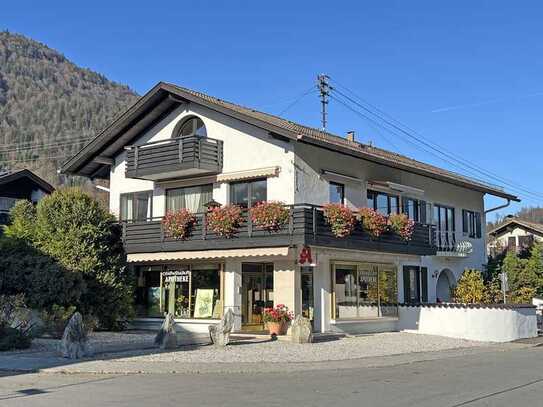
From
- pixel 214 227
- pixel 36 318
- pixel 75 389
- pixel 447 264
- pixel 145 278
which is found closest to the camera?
pixel 75 389

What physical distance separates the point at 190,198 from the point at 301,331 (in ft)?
26.3

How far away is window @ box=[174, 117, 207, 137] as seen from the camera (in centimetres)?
2694

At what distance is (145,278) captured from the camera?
28.1 metres

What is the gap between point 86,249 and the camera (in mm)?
24844

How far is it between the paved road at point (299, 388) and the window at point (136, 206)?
1446 centimetres

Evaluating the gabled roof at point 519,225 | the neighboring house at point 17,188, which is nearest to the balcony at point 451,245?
the gabled roof at point 519,225

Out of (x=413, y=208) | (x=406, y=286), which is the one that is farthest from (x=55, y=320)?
(x=413, y=208)

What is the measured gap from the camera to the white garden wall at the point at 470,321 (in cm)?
2611

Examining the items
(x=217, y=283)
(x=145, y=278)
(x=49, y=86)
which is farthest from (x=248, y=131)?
(x=49, y=86)

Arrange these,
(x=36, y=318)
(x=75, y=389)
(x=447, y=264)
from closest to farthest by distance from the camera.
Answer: (x=75, y=389)
(x=36, y=318)
(x=447, y=264)

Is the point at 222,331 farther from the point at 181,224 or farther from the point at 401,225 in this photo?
the point at 401,225

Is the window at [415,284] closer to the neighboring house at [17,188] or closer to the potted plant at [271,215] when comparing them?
the potted plant at [271,215]

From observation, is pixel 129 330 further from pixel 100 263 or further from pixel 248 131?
pixel 248 131

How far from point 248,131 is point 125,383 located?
1373 cm
